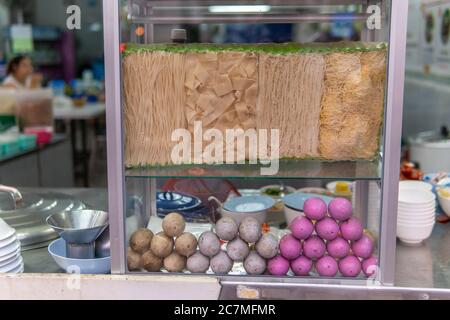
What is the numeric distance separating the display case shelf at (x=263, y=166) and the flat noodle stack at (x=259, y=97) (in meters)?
0.02

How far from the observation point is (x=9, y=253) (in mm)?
1432

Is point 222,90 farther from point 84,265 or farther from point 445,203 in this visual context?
point 445,203

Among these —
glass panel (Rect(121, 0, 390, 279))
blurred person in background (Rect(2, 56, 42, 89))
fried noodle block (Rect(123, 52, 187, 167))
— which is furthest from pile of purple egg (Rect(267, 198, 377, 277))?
blurred person in background (Rect(2, 56, 42, 89))

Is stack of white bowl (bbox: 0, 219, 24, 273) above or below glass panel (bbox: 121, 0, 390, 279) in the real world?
below

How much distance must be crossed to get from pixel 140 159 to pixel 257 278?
44 centimetres

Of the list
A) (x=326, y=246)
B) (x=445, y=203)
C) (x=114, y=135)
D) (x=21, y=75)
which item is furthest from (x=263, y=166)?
(x=21, y=75)

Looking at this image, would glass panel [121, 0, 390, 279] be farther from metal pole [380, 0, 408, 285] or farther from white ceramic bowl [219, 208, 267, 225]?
white ceramic bowl [219, 208, 267, 225]

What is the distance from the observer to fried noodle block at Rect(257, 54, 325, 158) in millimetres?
1312

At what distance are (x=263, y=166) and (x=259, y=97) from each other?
179 millimetres

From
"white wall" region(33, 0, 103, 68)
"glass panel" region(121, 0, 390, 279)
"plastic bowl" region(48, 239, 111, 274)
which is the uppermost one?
"white wall" region(33, 0, 103, 68)

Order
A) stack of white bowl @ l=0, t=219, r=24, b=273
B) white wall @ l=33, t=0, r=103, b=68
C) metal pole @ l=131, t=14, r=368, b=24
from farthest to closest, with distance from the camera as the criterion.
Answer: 1. white wall @ l=33, t=0, r=103, b=68
2. metal pole @ l=131, t=14, r=368, b=24
3. stack of white bowl @ l=0, t=219, r=24, b=273

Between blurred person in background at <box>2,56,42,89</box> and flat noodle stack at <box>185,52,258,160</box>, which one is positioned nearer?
flat noodle stack at <box>185,52,258,160</box>

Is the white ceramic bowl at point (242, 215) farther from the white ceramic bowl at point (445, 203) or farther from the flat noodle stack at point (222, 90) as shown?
the white ceramic bowl at point (445, 203)

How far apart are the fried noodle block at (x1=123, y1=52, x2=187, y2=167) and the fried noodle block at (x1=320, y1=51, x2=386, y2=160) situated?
37 centimetres
